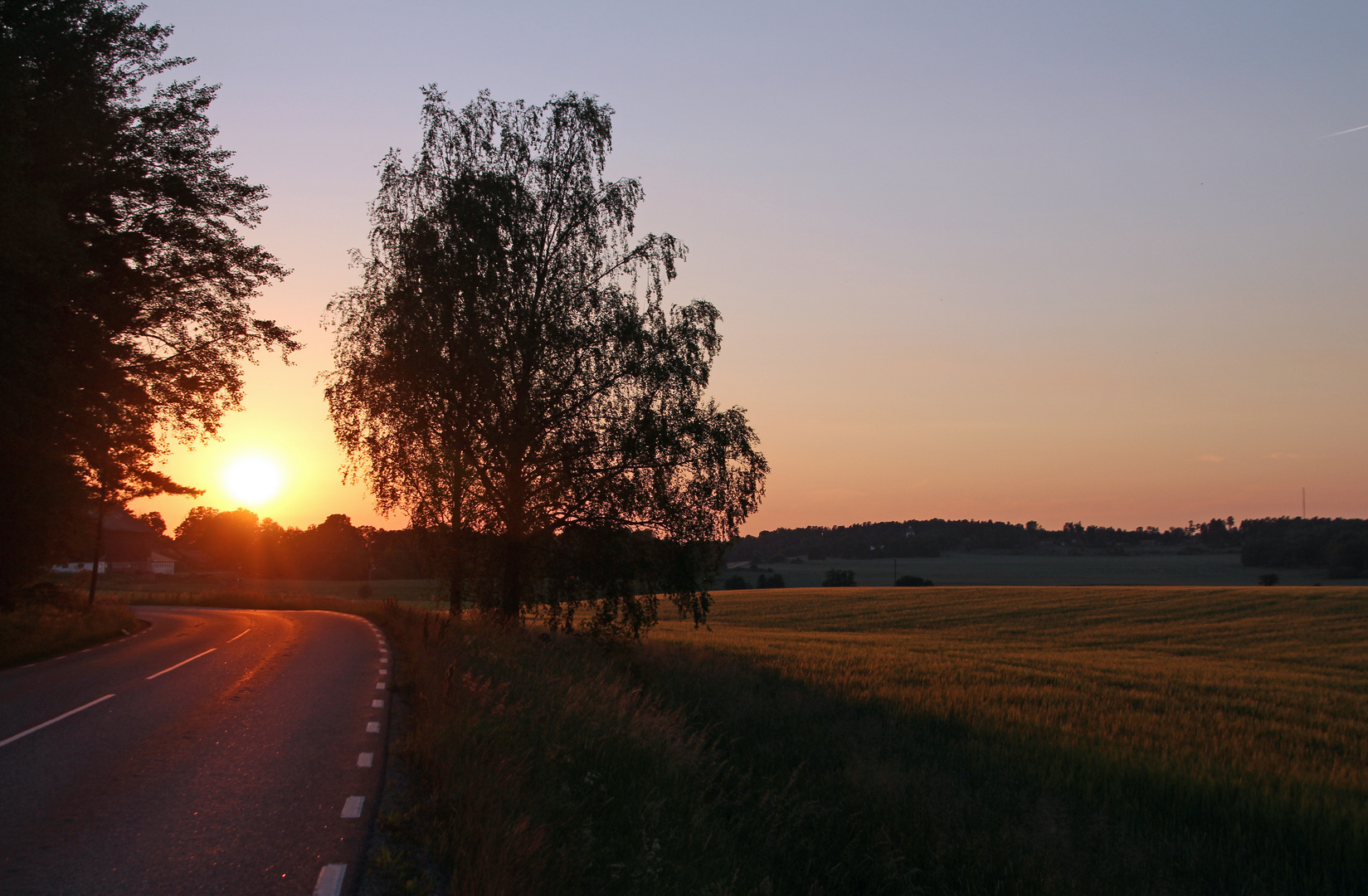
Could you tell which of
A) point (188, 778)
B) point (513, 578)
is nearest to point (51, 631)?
point (513, 578)

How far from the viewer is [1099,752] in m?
12.9

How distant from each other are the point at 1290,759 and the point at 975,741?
4483mm

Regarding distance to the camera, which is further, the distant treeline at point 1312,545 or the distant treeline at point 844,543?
the distant treeline at point 844,543

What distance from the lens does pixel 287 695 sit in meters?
13.8

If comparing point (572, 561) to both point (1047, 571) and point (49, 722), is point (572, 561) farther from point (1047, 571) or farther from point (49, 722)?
point (1047, 571)

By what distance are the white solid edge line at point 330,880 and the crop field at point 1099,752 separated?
6456mm

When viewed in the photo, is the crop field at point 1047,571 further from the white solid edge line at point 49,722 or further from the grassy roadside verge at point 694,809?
the white solid edge line at point 49,722

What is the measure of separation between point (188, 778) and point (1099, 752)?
11860 mm

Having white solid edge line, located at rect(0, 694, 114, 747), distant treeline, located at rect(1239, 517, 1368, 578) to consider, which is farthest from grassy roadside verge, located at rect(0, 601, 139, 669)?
distant treeline, located at rect(1239, 517, 1368, 578)

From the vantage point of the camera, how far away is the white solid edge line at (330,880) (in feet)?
17.6

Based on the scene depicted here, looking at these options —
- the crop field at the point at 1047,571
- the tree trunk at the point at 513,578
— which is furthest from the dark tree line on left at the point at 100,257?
the crop field at the point at 1047,571

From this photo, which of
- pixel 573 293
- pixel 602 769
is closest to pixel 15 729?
pixel 602 769

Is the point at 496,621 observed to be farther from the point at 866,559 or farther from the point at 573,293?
the point at 866,559

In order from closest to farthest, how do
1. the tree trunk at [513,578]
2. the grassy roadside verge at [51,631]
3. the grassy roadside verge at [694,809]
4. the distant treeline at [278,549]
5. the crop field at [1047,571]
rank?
the grassy roadside verge at [694,809] → the grassy roadside verge at [51,631] → the tree trunk at [513,578] → the crop field at [1047,571] → the distant treeline at [278,549]
